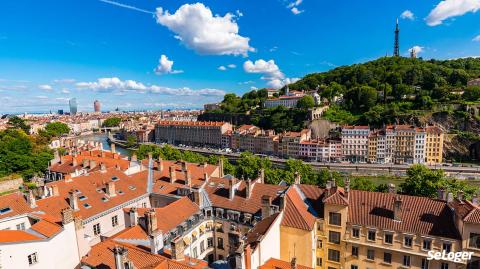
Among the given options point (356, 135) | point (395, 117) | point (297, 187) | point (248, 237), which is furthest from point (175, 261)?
point (395, 117)

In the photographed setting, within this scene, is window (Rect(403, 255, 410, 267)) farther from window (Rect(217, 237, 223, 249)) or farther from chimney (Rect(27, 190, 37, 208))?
chimney (Rect(27, 190, 37, 208))

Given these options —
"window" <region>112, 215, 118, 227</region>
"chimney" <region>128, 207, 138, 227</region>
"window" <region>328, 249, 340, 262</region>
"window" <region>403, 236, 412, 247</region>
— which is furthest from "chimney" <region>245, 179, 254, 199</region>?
"window" <region>112, 215, 118, 227</region>

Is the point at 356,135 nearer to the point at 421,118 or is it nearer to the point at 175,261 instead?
the point at 421,118

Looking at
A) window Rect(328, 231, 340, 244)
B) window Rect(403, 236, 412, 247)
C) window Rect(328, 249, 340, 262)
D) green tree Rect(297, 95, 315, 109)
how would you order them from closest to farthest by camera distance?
window Rect(403, 236, 412, 247) < window Rect(328, 231, 340, 244) < window Rect(328, 249, 340, 262) < green tree Rect(297, 95, 315, 109)

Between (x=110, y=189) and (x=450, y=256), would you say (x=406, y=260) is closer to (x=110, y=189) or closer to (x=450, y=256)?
(x=450, y=256)

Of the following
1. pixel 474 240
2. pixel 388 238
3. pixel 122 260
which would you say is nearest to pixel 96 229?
pixel 122 260
